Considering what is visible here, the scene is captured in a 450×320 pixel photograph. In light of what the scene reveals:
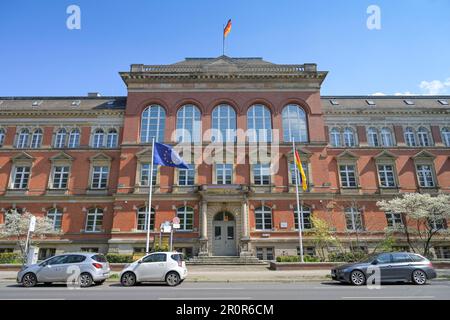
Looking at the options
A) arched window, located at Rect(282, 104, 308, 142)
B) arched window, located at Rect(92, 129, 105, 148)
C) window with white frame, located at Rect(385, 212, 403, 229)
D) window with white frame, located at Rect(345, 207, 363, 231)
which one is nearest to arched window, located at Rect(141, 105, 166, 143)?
arched window, located at Rect(92, 129, 105, 148)

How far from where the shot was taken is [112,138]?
31234 millimetres

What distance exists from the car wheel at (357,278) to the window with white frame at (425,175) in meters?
21.9

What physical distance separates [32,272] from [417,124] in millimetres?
37012

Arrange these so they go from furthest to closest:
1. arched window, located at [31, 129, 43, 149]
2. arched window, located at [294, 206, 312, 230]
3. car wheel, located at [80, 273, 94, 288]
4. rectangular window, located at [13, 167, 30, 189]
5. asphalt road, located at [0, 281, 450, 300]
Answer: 1. arched window, located at [31, 129, 43, 149]
2. rectangular window, located at [13, 167, 30, 189]
3. arched window, located at [294, 206, 312, 230]
4. car wheel, located at [80, 273, 94, 288]
5. asphalt road, located at [0, 281, 450, 300]

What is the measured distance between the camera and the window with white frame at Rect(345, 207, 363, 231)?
2780 cm

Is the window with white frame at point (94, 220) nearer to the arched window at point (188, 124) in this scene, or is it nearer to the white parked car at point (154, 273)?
the arched window at point (188, 124)

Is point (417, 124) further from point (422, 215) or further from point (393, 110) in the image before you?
point (422, 215)

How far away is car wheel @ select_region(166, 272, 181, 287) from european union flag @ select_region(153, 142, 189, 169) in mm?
8840

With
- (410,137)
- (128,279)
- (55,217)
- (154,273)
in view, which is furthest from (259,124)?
(55,217)

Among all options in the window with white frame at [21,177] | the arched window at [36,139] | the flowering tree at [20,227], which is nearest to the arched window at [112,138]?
the arched window at [36,139]

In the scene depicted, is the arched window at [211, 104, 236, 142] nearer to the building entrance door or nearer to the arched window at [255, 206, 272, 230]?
the arched window at [255, 206, 272, 230]

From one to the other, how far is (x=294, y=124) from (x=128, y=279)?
911 inches

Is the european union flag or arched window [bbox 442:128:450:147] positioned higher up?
arched window [bbox 442:128:450:147]

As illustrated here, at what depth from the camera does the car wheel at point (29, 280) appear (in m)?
13.4
